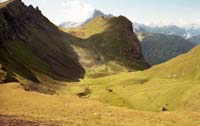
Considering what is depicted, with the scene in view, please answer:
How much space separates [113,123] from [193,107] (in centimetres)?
9128

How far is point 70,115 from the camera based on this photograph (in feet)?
157

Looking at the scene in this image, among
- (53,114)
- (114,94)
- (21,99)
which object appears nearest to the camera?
(53,114)

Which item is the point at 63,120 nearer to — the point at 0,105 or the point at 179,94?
the point at 0,105

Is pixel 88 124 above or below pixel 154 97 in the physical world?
below

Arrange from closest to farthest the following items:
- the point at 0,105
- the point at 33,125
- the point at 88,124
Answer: the point at 33,125, the point at 88,124, the point at 0,105

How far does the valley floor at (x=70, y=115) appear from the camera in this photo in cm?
4172

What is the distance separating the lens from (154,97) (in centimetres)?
15150

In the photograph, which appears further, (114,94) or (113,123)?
(114,94)

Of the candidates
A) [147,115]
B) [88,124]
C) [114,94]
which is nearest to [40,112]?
[88,124]

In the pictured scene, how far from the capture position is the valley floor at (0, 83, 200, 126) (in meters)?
41.7

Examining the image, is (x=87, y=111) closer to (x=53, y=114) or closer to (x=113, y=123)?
(x=53, y=114)

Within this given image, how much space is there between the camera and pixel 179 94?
143 meters

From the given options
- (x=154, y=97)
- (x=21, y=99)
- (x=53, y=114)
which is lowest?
(x=53, y=114)

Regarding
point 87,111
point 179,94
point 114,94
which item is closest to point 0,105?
point 87,111
